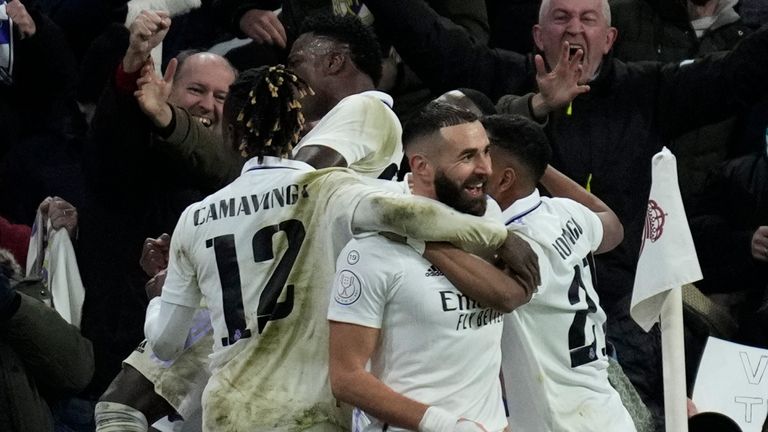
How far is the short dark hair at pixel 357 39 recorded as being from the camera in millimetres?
6758

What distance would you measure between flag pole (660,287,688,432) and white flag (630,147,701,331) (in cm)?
7

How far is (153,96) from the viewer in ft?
23.6

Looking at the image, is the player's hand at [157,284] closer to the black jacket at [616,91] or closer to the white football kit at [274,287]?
the white football kit at [274,287]

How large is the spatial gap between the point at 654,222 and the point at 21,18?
3.74 m

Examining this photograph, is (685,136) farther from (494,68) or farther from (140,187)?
(140,187)

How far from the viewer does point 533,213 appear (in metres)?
6.01

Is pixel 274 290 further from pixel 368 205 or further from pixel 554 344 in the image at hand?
pixel 554 344

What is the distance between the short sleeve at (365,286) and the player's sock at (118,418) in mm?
1280

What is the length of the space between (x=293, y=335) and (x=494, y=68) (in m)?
2.77

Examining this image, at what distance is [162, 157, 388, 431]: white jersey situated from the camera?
18.5 feet

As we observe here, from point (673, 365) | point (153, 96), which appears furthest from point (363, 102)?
point (673, 365)

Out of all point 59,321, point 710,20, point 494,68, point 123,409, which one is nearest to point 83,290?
point 59,321

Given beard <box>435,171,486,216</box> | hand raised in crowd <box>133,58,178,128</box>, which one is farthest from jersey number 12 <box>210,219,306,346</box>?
hand raised in crowd <box>133,58,178,128</box>

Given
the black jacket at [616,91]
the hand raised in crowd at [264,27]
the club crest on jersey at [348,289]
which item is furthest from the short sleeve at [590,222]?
the hand raised in crowd at [264,27]
